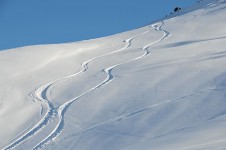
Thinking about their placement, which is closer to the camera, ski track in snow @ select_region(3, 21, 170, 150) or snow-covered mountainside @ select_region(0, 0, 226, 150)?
snow-covered mountainside @ select_region(0, 0, 226, 150)

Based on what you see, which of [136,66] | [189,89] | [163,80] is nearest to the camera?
[189,89]

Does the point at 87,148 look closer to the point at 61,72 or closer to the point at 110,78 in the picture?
the point at 110,78

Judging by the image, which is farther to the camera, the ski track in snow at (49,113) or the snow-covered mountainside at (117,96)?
the ski track in snow at (49,113)

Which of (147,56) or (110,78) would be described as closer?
(110,78)

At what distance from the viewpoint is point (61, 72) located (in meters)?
14.3

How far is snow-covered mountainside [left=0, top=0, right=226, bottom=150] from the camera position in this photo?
772 centimetres

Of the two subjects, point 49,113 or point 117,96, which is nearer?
point 49,113

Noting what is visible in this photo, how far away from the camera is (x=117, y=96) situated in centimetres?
1060

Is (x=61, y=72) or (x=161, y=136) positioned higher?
(x=61, y=72)

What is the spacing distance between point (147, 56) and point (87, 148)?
297 inches

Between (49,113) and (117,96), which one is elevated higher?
(117,96)

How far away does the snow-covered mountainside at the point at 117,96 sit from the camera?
772 centimetres

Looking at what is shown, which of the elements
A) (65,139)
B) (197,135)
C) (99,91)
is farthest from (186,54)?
(197,135)

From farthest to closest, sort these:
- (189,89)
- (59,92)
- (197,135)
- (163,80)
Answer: (59,92) < (163,80) < (189,89) < (197,135)
